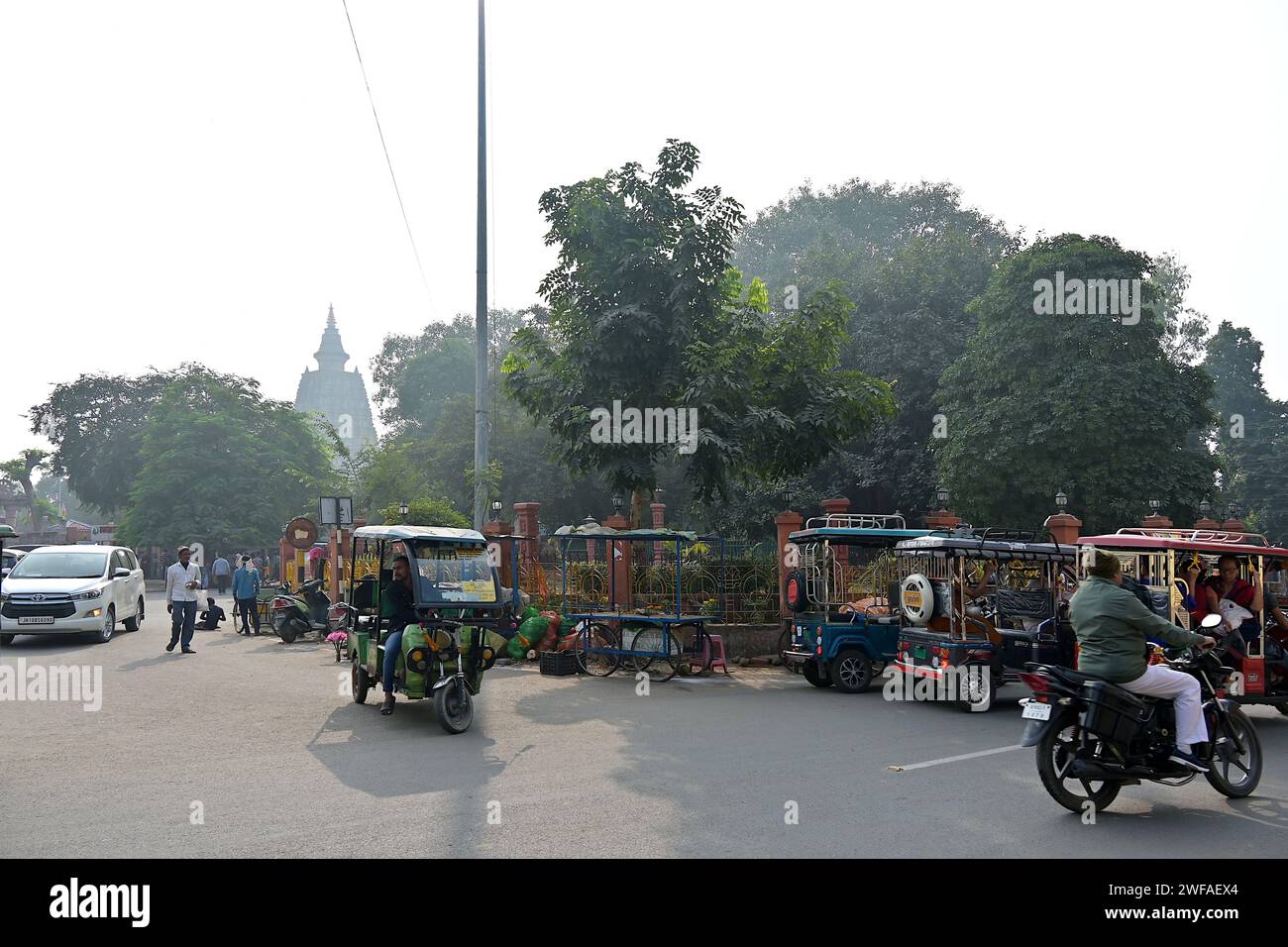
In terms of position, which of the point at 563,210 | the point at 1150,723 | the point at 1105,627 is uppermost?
the point at 563,210

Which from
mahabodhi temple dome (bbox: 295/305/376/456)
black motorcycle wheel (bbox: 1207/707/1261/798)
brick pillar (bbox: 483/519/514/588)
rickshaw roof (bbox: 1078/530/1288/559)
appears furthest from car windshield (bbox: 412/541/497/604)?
mahabodhi temple dome (bbox: 295/305/376/456)

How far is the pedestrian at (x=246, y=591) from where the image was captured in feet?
73.0

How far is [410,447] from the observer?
157ft

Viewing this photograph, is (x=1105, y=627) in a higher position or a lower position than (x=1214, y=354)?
lower

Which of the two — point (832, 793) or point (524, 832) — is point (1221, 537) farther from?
point (524, 832)

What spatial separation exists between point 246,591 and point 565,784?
16485 mm

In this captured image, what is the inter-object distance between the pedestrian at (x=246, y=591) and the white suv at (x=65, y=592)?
7.55 ft

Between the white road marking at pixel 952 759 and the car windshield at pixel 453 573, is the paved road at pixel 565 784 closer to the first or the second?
the white road marking at pixel 952 759

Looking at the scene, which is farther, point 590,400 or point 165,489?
point 165,489

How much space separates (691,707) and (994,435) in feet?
61.4

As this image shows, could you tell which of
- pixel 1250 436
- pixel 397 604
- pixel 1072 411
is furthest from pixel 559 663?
pixel 1250 436

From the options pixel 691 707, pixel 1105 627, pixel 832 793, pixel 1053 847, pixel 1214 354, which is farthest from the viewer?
pixel 1214 354

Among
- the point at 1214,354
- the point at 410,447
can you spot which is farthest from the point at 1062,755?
the point at 1214,354

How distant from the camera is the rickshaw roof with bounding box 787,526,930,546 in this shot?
14.0 metres
